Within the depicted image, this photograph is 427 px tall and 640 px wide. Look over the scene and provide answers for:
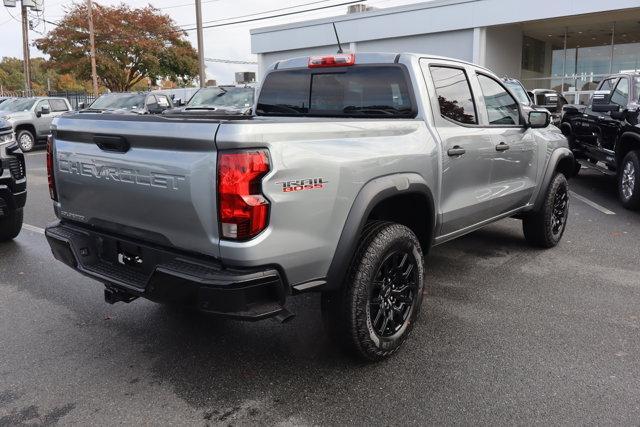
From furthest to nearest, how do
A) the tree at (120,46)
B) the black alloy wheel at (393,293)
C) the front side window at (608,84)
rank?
the tree at (120,46) < the front side window at (608,84) < the black alloy wheel at (393,293)

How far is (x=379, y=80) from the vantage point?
4047mm

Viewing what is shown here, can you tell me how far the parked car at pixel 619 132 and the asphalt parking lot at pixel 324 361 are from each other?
10.0ft

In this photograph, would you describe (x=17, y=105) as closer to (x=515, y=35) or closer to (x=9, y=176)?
(x=9, y=176)

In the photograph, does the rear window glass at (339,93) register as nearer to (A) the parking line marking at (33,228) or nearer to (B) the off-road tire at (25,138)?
(A) the parking line marking at (33,228)

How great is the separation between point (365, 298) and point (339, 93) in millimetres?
1793

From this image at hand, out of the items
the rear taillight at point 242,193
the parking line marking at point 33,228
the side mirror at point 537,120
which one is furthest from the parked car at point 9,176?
the side mirror at point 537,120

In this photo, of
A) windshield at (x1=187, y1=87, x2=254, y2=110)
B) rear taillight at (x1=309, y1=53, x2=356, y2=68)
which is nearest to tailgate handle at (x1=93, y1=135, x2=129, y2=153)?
rear taillight at (x1=309, y1=53, x2=356, y2=68)

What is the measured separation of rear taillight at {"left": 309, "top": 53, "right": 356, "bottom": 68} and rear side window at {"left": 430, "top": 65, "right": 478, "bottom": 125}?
60 cm

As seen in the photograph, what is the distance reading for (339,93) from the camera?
425 centimetres

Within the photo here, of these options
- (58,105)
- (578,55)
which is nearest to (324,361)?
(58,105)

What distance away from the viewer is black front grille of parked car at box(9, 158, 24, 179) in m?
5.67

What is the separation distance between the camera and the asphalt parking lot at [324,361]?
114 inches

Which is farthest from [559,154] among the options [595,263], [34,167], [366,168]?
[34,167]

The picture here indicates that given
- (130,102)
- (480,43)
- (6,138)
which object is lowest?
(6,138)
